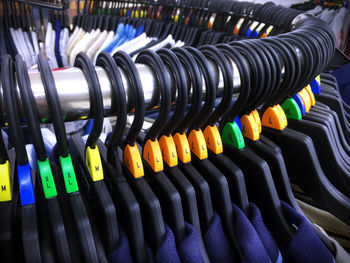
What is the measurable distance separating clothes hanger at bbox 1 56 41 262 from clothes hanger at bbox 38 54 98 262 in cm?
4

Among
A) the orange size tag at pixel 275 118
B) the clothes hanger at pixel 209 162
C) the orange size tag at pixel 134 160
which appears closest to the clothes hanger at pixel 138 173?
the orange size tag at pixel 134 160

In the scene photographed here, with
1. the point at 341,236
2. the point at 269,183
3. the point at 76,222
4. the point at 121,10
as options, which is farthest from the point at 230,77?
the point at 121,10

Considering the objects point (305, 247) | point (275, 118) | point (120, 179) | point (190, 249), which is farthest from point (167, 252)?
point (275, 118)

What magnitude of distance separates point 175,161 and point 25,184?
24 centimetres

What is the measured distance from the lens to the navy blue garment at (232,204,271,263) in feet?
1.37

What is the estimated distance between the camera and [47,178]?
389 mm

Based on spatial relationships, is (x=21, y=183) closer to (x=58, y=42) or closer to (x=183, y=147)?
(x=183, y=147)

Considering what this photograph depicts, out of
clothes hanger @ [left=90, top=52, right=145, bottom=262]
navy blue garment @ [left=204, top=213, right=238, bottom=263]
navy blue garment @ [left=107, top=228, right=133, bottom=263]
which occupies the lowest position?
navy blue garment @ [left=204, top=213, right=238, bottom=263]

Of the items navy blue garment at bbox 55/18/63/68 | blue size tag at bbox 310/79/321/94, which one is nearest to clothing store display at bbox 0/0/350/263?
blue size tag at bbox 310/79/321/94

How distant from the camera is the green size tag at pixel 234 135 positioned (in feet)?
1.78

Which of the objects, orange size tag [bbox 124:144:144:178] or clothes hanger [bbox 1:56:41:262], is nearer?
clothes hanger [bbox 1:56:41:262]

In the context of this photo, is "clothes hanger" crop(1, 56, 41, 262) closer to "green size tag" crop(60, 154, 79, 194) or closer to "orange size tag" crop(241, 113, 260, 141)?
"green size tag" crop(60, 154, 79, 194)

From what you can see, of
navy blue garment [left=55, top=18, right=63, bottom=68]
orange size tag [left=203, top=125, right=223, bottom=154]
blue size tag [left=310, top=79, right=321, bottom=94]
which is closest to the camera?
orange size tag [left=203, top=125, right=223, bottom=154]

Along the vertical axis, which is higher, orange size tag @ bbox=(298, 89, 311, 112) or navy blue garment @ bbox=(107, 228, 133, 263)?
orange size tag @ bbox=(298, 89, 311, 112)
